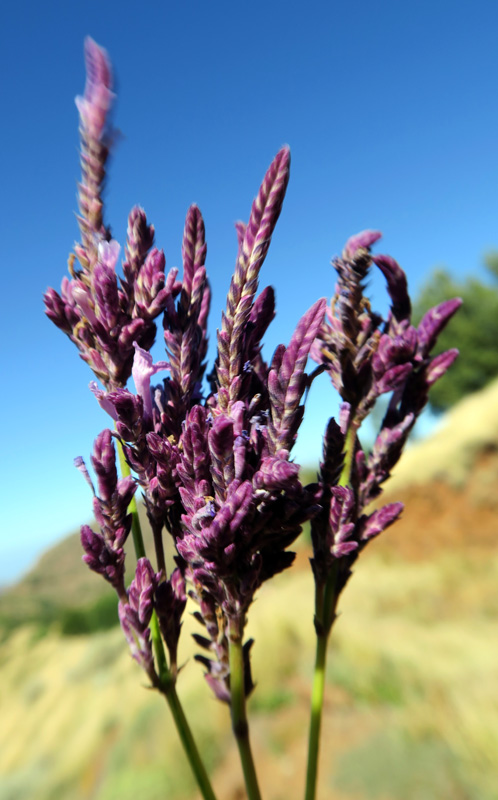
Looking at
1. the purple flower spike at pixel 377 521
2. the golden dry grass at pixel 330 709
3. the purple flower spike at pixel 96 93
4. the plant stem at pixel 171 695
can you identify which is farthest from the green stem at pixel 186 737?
the golden dry grass at pixel 330 709

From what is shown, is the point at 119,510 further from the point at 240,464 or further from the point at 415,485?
the point at 415,485

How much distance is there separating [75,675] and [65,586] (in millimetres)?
51286

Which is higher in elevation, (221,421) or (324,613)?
(221,421)

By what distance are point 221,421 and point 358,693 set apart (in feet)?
34.0

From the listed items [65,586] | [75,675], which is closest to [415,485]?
[75,675]

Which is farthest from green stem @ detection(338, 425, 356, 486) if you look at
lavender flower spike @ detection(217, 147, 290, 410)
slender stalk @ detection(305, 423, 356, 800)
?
lavender flower spike @ detection(217, 147, 290, 410)

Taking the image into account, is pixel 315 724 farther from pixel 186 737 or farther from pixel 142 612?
pixel 142 612

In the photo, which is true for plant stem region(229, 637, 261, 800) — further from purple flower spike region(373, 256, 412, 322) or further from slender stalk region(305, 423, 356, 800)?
purple flower spike region(373, 256, 412, 322)

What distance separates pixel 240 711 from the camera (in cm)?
153

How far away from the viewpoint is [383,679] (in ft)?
32.8

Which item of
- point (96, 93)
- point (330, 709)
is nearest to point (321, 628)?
point (96, 93)

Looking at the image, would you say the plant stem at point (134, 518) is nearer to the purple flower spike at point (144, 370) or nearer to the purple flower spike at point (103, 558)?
the purple flower spike at point (103, 558)

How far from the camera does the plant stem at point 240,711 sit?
1496mm

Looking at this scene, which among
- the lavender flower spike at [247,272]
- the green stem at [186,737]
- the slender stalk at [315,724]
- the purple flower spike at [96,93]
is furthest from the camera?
the slender stalk at [315,724]
